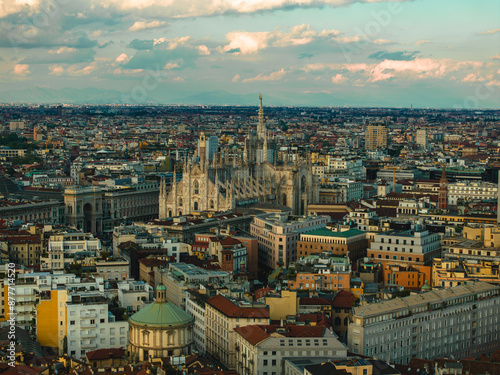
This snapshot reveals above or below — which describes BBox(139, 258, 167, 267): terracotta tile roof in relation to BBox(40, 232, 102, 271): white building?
below

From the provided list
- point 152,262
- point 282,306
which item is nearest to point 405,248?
point 152,262

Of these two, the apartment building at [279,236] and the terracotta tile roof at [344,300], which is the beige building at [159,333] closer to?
the terracotta tile roof at [344,300]

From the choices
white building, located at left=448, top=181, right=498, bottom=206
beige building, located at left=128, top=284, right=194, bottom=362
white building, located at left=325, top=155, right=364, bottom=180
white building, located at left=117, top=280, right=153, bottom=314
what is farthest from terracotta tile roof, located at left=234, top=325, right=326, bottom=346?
white building, located at left=325, top=155, right=364, bottom=180

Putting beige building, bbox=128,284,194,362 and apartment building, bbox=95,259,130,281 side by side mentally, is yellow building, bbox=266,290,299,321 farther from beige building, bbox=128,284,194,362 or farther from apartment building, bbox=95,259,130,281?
apartment building, bbox=95,259,130,281

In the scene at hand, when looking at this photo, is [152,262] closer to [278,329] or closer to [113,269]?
[113,269]

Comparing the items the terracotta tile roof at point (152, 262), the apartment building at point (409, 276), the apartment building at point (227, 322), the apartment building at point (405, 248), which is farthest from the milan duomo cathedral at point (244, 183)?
the apartment building at point (227, 322)

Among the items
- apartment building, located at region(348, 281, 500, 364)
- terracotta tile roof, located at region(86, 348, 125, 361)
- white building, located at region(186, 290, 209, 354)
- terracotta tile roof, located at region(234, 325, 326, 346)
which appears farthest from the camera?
white building, located at region(186, 290, 209, 354)

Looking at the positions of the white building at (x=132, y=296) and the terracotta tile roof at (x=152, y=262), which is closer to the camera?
the white building at (x=132, y=296)
